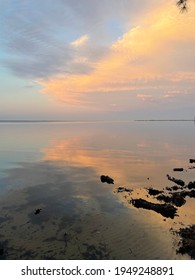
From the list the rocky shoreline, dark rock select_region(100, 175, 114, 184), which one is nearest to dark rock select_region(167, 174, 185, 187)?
the rocky shoreline

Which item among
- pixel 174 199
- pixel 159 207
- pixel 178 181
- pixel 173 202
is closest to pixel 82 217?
pixel 159 207

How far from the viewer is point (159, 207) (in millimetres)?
24969

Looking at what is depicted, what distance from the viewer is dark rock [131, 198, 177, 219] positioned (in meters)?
24.0

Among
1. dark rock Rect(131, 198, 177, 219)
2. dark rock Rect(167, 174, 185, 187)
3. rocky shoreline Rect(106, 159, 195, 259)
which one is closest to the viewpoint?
rocky shoreline Rect(106, 159, 195, 259)

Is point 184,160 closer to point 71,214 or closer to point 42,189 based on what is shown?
point 42,189

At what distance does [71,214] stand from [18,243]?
6224mm

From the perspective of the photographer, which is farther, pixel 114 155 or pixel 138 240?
pixel 114 155

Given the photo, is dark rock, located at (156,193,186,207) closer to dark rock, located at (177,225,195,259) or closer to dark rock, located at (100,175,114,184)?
dark rock, located at (177,225,195,259)

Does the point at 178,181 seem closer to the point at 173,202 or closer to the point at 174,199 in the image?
the point at 174,199

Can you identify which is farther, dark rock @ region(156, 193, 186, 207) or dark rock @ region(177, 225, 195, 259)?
dark rock @ region(156, 193, 186, 207)

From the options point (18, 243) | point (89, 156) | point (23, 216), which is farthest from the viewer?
point (89, 156)
